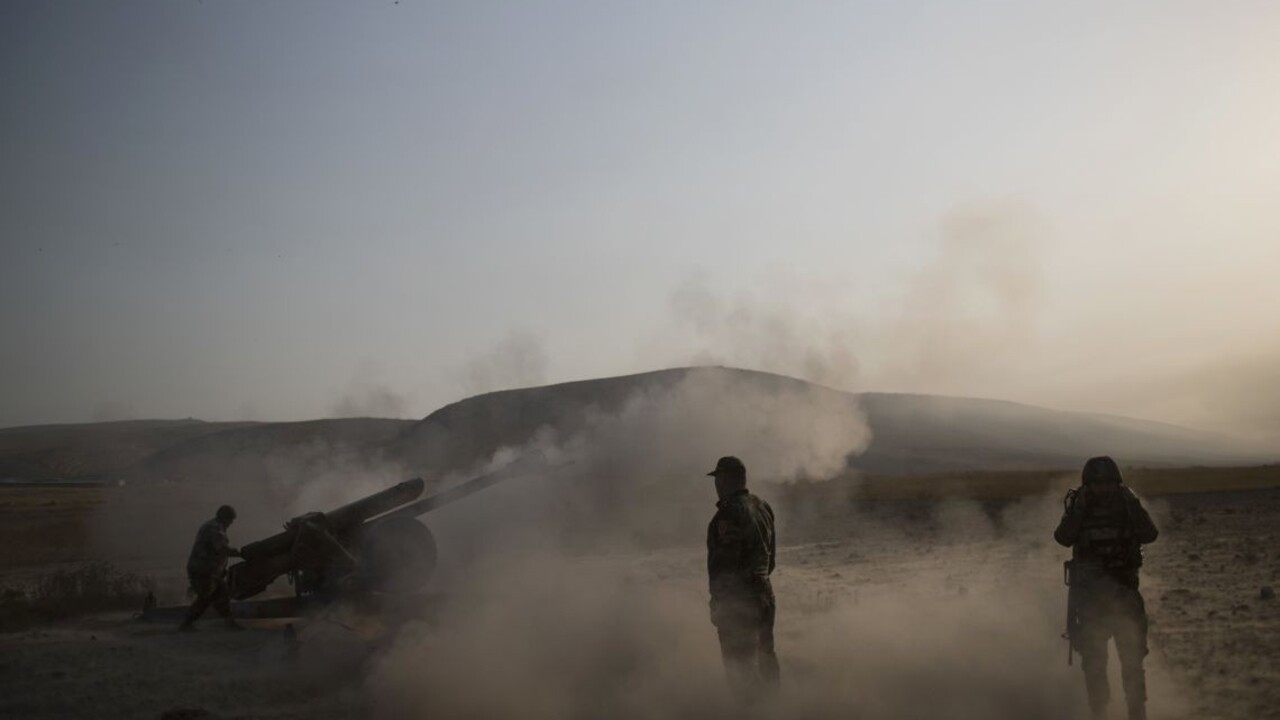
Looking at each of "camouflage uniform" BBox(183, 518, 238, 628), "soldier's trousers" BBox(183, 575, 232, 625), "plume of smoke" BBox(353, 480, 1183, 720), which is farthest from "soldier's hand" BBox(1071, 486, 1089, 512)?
"soldier's trousers" BBox(183, 575, 232, 625)

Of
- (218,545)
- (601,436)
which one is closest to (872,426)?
(601,436)

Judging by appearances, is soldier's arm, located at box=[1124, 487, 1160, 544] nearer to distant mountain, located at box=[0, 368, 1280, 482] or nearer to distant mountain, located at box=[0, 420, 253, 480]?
distant mountain, located at box=[0, 368, 1280, 482]

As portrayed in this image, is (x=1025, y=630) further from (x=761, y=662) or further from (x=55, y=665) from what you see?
(x=55, y=665)

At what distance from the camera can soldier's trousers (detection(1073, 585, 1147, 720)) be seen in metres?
8.02

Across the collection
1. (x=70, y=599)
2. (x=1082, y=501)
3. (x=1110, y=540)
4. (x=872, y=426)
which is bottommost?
(x=70, y=599)

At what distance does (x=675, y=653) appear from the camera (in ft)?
36.2

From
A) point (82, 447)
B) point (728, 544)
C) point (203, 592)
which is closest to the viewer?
point (728, 544)

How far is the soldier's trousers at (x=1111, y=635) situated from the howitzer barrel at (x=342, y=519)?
10640 mm

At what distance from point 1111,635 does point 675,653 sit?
4753 mm

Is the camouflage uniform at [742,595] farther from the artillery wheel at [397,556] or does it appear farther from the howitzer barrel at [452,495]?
the howitzer barrel at [452,495]

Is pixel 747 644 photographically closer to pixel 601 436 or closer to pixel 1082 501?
Answer: pixel 1082 501

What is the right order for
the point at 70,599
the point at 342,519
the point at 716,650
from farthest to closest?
the point at 70,599 → the point at 342,519 → the point at 716,650

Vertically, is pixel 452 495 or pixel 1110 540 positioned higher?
pixel 452 495

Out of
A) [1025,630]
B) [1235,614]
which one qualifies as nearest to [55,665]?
[1025,630]
